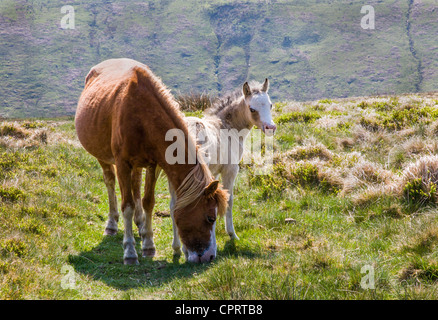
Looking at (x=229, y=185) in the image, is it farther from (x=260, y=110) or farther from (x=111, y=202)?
(x=111, y=202)

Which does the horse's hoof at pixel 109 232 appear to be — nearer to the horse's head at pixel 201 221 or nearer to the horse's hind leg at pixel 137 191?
the horse's hind leg at pixel 137 191

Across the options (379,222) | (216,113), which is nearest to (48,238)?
(216,113)

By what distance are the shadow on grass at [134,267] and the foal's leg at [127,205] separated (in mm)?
160

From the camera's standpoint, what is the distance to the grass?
13.8 ft

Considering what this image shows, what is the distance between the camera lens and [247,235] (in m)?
6.63

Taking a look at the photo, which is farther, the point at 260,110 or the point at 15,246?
the point at 260,110

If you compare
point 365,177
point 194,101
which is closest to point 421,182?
point 365,177

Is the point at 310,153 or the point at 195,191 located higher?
the point at 195,191

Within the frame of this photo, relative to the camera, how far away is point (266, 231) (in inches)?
255

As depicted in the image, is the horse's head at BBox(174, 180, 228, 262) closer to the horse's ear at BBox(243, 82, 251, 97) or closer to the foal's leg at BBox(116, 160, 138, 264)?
the foal's leg at BBox(116, 160, 138, 264)

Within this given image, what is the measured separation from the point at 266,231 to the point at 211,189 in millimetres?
1755

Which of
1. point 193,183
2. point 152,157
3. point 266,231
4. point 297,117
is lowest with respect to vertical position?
point 266,231

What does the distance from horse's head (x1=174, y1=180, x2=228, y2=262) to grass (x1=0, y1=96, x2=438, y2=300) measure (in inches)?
10.5
